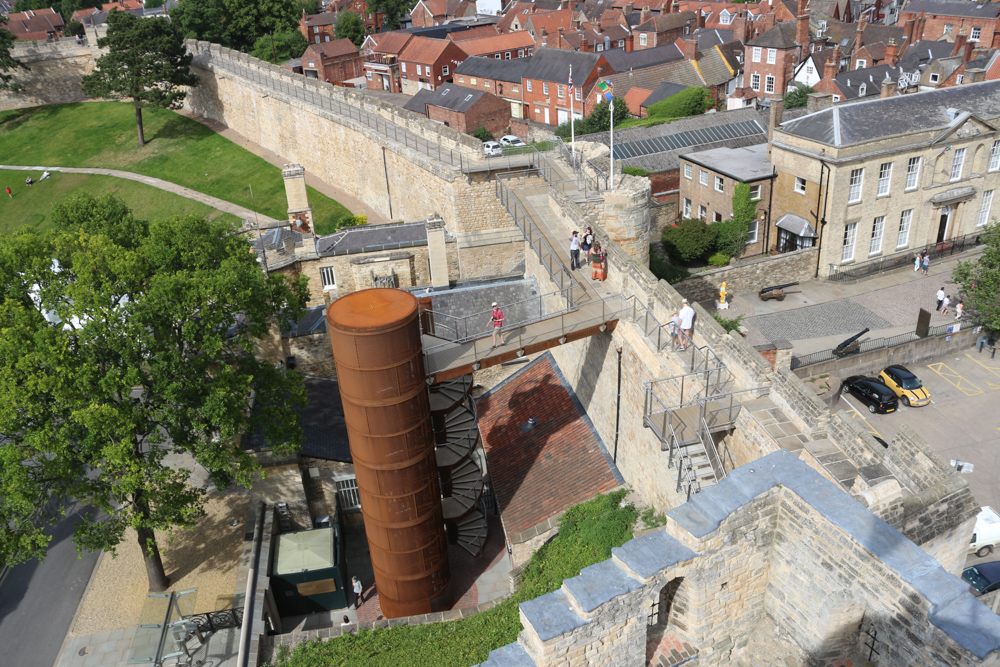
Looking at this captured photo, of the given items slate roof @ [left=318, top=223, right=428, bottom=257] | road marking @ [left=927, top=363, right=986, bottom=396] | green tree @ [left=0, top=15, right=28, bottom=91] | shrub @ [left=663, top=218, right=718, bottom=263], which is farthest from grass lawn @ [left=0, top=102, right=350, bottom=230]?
road marking @ [left=927, top=363, right=986, bottom=396]

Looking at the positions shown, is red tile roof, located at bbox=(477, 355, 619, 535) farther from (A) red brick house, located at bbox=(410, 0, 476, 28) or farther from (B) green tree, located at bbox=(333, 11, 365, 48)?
(A) red brick house, located at bbox=(410, 0, 476, 28)

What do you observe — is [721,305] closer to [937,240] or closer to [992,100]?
[937,240]

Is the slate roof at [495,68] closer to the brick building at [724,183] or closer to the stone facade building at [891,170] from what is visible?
the brick building at [724,183]

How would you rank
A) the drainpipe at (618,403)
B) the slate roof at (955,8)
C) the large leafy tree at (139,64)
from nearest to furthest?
1. the drainpipe at (618,403)
2. the large leafy tree at (139,64)
3. the slate roof at (955,8)

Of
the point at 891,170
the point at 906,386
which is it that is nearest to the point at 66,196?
the point at 891,170

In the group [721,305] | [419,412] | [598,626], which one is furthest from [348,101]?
[598,626]

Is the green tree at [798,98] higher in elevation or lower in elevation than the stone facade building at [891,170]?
lower

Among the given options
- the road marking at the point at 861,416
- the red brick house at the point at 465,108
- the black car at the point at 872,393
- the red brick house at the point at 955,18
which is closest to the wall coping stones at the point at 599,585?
the road marking at the point at 861,416
